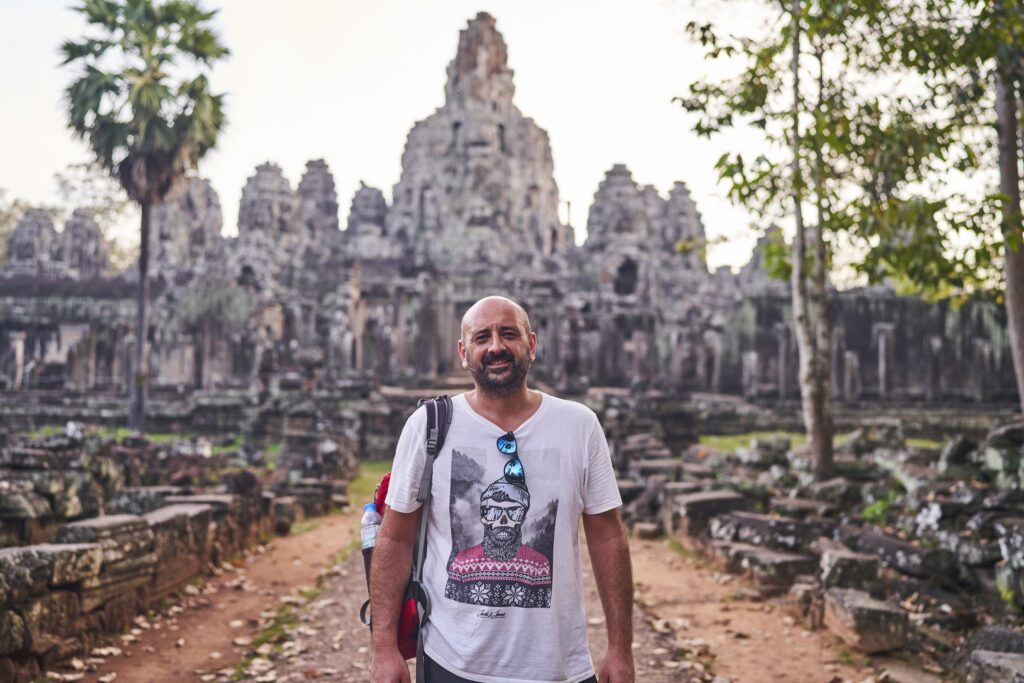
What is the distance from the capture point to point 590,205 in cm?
4641

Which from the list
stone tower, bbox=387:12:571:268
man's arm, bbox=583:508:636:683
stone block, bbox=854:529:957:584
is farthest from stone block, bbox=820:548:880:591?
stone tower, bbox=387:12:571:268

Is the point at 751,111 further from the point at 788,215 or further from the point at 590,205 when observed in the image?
the point at 590,205

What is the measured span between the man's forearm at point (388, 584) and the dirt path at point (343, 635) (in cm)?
276

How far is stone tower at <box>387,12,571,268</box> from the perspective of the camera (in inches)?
1497

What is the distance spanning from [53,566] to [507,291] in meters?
26.4

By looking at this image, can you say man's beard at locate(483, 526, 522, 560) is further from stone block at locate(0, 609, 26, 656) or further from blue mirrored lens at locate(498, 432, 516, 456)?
stone block at locate(0, 609, 26, 656)

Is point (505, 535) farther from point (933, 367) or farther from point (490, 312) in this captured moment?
point (933, 367)

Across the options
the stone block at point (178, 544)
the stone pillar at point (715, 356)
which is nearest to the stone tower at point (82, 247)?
the stone pillar at point (715, 356)

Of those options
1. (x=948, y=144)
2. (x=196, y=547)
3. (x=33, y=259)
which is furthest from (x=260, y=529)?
(x=33, y=259)

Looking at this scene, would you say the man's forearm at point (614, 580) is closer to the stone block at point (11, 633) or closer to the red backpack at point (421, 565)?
the red backpack at point (421, 565)

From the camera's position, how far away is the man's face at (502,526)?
245cm

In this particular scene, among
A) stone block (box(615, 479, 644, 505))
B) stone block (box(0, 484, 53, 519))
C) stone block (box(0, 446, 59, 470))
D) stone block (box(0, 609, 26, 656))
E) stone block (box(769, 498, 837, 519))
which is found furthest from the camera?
stone block (box(615, 479, 644, 505))

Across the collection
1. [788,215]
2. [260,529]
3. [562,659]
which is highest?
[788,215]

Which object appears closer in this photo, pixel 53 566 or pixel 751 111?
pixel 53 566
